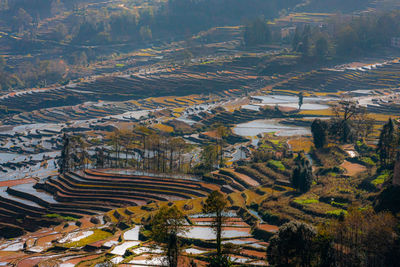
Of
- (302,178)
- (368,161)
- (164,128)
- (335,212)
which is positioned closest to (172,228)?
(335,212)

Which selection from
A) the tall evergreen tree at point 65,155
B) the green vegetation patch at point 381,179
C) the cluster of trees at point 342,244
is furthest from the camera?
the tall evergreen tree at point 65,155

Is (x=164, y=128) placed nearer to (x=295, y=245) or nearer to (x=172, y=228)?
(x=172, y=228)

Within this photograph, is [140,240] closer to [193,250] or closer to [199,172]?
[193,250]

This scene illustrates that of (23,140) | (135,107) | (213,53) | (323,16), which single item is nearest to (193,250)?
(23,140)

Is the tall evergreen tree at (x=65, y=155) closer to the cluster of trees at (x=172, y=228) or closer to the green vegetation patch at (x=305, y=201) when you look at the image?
the green vegetation patch at (x=305, y=201)

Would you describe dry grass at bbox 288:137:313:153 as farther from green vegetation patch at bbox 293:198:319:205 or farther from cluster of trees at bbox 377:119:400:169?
green vegetation patch at bbox 293:198:319:205

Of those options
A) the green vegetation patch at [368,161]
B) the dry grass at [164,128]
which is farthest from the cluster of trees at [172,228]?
the dry grass at [164,128]
